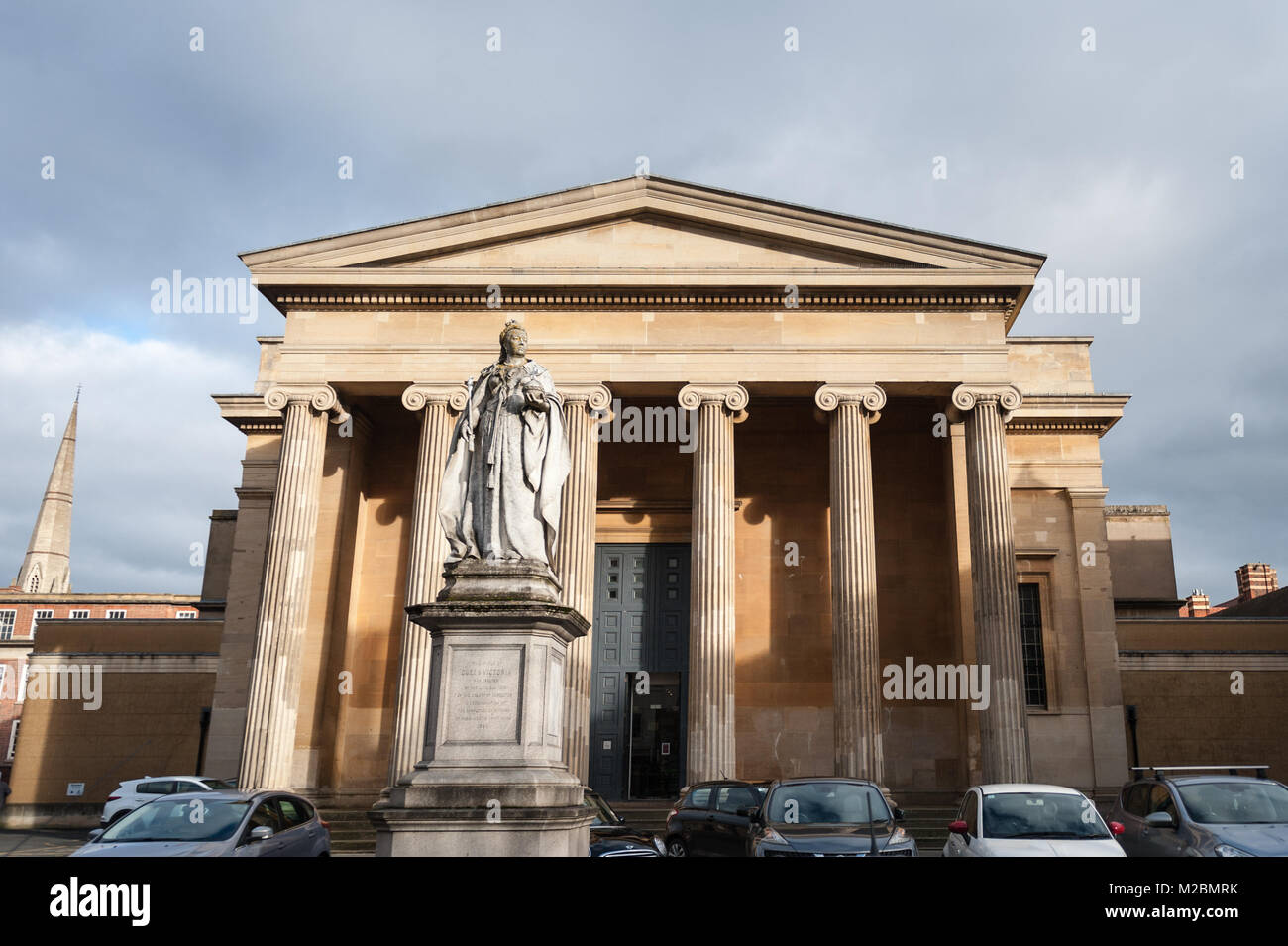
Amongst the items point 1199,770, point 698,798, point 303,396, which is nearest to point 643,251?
point 303,396

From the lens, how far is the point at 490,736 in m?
8.91

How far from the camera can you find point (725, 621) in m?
22.1

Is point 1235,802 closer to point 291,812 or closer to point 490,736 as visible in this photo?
point 490,736

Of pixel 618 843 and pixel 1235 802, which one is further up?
pixel 1235 802

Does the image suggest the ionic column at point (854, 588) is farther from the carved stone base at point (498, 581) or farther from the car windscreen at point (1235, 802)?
the carved stone base at point (498, 581)

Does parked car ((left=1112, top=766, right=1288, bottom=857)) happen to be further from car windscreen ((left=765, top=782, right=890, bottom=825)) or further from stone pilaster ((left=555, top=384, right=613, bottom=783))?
stone pilaster ((left=555, top=384, right=613, bottom=783))

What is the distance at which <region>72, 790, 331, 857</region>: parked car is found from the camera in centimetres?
1089

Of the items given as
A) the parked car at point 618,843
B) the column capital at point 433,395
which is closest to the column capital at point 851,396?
the column capital at point 433,395

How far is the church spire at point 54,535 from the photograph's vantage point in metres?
80.9

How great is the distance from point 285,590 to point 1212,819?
58.9 ft

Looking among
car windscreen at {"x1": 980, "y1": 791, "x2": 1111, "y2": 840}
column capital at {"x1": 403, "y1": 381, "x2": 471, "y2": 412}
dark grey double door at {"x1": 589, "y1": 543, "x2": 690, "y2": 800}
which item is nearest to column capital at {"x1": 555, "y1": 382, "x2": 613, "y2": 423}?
column capital at {"x1": 403, "y1": 381, "x2": 471, "y2": 412}

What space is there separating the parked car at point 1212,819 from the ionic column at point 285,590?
642 inches

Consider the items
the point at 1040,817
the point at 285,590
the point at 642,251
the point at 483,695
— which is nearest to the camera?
the point at 483,695
